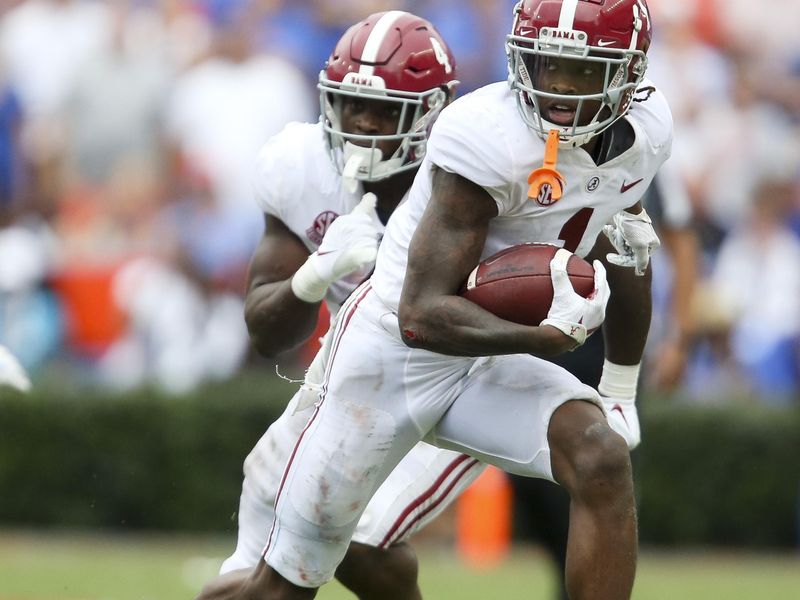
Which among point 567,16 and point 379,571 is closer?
point 567,16

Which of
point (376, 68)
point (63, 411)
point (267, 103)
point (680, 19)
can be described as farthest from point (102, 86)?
point (376, 68)

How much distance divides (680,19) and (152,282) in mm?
3523

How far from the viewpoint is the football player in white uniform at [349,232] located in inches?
173

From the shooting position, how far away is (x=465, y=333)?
3.73 meters

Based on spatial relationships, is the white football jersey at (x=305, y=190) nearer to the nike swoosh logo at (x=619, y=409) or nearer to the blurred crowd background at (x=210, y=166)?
the nike swoosh logo at (x=619, y=409)

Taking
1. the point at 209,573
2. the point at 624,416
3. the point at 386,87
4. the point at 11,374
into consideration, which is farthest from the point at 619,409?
the point at 209,573

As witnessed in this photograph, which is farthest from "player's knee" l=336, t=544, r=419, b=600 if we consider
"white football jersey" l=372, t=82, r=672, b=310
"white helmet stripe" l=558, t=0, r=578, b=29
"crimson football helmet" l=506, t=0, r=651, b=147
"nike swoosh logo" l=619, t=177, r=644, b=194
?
"white helmet stripe" l=558, t=0, r=578, b=29

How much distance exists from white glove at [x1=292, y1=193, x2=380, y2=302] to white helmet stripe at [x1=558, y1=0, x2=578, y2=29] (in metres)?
0.89

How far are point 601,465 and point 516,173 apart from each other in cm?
74

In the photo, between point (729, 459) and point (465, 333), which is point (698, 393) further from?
point (465, 333)

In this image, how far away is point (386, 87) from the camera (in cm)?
439

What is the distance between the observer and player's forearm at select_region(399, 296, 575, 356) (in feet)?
12.1

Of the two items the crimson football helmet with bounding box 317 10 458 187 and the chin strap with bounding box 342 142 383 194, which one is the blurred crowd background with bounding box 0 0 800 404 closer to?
the crimson football helmet with bounding box 317 10 458 187

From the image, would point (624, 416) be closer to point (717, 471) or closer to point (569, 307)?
point (569, 307)
